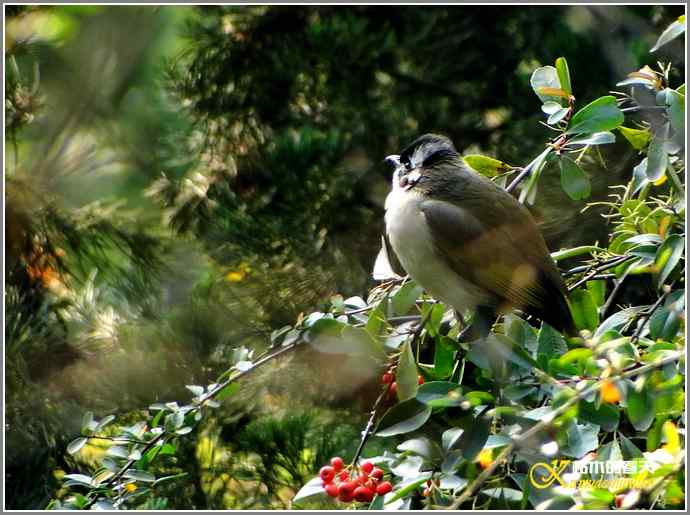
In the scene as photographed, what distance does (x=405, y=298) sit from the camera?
1.42 m

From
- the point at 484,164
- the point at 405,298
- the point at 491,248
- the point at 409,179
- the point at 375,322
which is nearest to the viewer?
the point at 375,322

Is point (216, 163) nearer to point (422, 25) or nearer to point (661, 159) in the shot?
point (422, 25)

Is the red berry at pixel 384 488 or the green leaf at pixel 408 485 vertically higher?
the green leaf at pixel 408 485

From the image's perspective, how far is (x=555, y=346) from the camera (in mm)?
1207

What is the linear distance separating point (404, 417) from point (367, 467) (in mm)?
118

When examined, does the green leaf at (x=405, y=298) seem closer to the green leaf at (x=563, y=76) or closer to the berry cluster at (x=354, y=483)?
the berry cluster at (x=354, y=483)

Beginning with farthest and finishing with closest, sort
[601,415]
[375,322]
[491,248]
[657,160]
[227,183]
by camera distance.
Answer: [227,183] → [491,248] → [375,322] → [657,160] → [601,415]

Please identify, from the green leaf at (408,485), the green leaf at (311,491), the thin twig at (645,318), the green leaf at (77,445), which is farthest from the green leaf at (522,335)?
the green leaf at (77,445)

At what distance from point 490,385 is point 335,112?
142 centimetres

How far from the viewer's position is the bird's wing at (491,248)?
160 centimetres

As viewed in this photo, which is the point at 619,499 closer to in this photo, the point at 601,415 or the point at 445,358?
the point at 601,415

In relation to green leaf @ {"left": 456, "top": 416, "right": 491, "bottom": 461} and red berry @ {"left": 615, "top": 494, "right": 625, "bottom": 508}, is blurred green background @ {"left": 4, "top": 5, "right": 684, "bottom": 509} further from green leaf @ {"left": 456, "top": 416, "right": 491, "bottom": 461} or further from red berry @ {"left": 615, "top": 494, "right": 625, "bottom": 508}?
red berry @ {"left": 615, "top": 494, "right": 625, "bottom": 508}

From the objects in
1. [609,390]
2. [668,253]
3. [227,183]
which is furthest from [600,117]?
[227,183]
